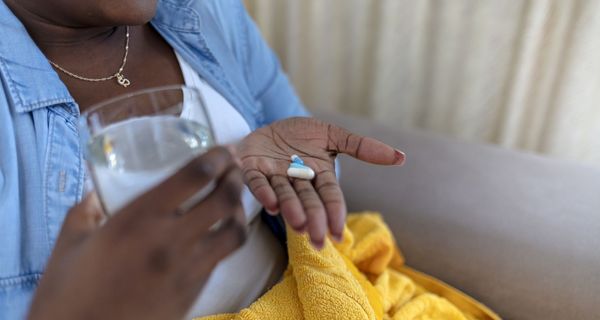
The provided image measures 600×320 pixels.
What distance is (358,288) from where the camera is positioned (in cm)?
71

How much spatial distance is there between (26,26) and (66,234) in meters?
0.43

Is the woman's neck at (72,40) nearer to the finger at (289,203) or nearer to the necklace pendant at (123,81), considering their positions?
the necklace pendant at (123,81)

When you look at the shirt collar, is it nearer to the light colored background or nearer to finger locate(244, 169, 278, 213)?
finger locate(244, 169, 278, 213)

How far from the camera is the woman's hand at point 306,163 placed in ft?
1.73

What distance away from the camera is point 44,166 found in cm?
65

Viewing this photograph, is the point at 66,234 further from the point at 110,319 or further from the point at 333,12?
the point at 333,12

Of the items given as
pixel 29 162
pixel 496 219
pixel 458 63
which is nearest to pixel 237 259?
pixel 29 162

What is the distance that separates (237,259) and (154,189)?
371 mm

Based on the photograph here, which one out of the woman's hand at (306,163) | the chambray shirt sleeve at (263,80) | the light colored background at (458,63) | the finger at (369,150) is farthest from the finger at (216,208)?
the light colored background at (458,63)

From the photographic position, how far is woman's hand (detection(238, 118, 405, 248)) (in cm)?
53

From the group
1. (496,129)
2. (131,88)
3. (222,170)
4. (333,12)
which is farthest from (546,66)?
(222,170)

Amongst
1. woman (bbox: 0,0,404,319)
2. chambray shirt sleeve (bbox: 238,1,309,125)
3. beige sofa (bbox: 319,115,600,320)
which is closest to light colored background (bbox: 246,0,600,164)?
beige sofa (bbox: 319,115,600,320)

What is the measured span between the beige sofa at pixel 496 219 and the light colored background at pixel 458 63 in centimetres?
27

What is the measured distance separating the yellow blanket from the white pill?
6.3 inches
